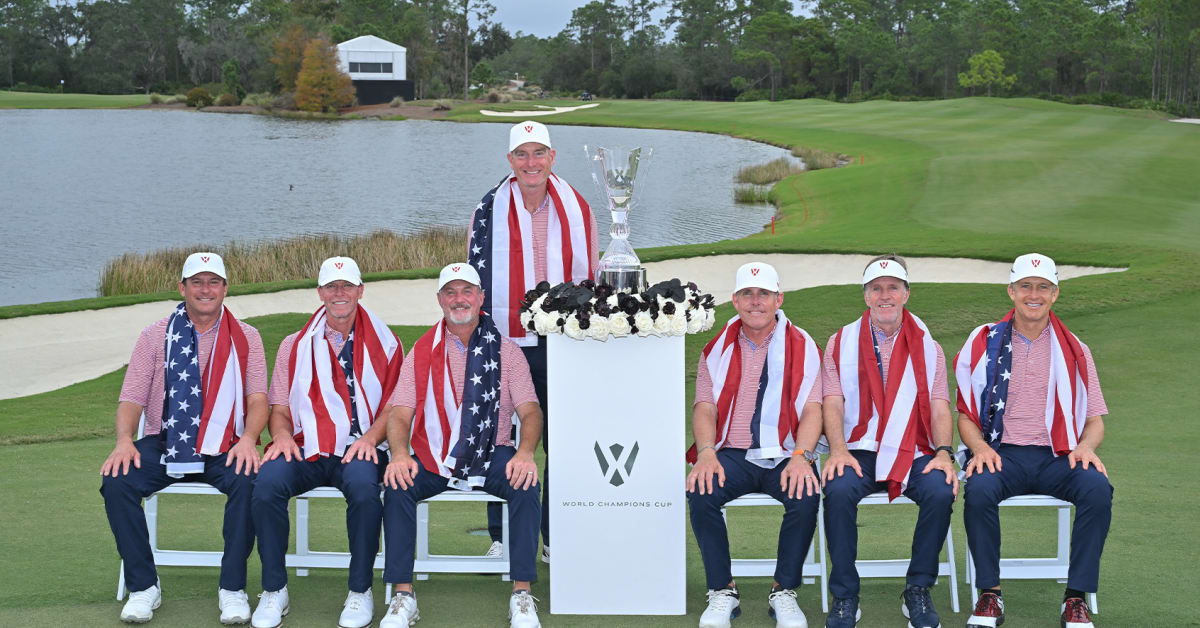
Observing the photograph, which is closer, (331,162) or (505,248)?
(505,248)

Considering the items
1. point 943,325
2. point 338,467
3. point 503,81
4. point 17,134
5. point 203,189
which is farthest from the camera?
point 503,81

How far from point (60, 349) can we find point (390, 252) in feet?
27.0

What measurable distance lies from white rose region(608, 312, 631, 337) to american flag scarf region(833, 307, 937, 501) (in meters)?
1.10

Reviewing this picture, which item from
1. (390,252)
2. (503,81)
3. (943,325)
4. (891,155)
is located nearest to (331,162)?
(891,155)

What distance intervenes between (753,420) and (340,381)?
1897 mm

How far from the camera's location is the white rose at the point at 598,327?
4.78 m

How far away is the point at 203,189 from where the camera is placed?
125ft

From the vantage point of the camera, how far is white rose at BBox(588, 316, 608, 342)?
15.7 ft

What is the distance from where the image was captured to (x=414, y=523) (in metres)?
5.04

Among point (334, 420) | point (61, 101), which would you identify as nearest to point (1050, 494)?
point (334, 420)

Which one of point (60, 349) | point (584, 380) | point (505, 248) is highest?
point (505, 248)

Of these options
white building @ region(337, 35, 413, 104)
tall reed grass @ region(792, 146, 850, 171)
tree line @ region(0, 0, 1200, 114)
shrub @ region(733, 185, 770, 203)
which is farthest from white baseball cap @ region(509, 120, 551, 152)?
white building @ region(337, 35, 413, 104)

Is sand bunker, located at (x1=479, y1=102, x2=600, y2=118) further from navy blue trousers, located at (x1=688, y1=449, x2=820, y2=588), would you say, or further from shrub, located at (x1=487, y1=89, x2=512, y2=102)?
navy blue trousers, located at (x1=688, y1=449, x2=820, y2=588)

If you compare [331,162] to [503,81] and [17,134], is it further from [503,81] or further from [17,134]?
[503,81]
